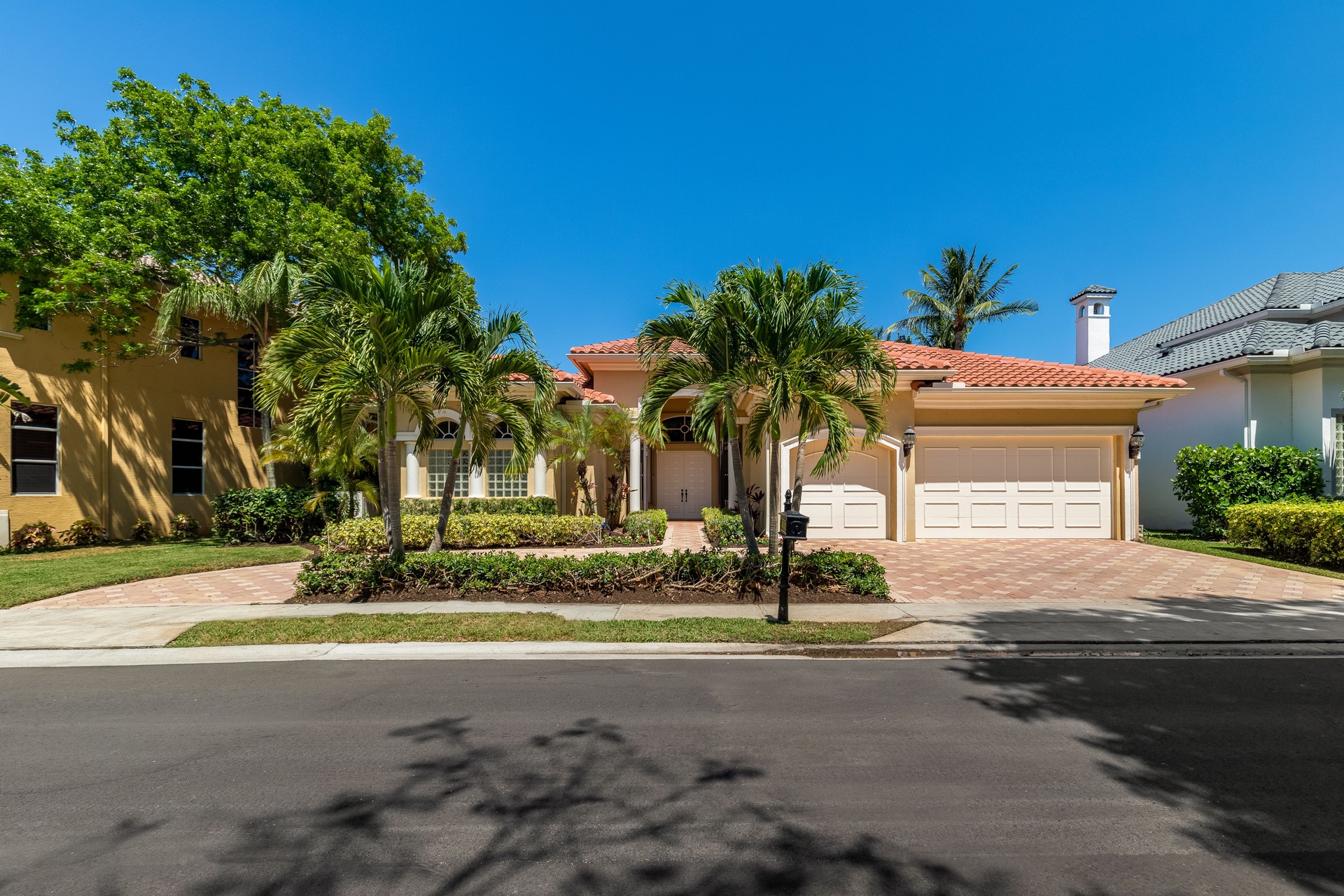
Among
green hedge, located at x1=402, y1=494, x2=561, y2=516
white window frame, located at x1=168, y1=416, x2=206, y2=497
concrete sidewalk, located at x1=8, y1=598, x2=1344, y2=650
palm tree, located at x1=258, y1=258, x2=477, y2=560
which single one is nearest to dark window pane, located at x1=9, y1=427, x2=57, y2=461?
white window frame, located at x1=168, y1=416, x2=206, y2=497

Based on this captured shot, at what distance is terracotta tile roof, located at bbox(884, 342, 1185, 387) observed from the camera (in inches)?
609

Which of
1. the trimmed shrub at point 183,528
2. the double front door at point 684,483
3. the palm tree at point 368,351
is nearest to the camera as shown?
the palm tree at point 368,351

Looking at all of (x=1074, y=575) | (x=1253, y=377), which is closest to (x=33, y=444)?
(x=1074, y=575)

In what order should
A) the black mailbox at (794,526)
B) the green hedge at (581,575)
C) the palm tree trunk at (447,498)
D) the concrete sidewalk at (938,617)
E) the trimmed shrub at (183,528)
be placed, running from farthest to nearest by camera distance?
the trimmed shrub at (183,528), the palm tree trunk at (447,498), the green hedge at (581,575), the black mailbox at (794,526), the concrete sidewalk at (938,617)

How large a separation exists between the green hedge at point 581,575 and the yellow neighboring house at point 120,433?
9.49m

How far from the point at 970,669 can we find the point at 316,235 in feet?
53.3

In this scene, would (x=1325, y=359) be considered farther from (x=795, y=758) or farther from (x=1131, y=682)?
(x=795, y=758)

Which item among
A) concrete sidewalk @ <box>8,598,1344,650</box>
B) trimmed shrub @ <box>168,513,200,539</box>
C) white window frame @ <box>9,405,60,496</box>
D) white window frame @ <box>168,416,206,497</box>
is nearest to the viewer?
concrete sidewalk @ <box>8,598,1344,650</box>

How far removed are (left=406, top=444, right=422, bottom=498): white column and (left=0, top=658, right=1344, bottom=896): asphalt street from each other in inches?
425

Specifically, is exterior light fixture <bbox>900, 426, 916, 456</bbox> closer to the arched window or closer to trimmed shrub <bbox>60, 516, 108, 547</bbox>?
the arched window

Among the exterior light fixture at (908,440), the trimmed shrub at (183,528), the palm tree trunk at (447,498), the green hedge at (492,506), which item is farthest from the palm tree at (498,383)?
the trimmed shrub at (183,528)

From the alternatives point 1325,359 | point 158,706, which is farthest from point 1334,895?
point 1325,359

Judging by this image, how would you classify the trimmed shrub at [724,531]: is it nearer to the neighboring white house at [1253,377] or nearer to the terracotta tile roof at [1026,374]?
the terracotta tile roof at [1026,374]

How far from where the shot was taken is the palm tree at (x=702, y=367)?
342 inches
